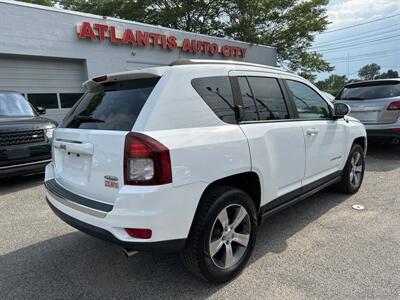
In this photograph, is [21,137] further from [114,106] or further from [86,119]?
[114,106]

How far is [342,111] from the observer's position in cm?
432

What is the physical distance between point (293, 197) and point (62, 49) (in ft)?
35.1

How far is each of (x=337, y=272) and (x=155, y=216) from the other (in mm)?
1774

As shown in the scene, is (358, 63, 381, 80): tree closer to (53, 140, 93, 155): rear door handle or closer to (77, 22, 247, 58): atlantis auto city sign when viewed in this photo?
(77, 22, 247, 58): atlantis auto city sign

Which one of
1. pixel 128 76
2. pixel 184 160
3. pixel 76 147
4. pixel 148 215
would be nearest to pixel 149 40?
pixel 128 76

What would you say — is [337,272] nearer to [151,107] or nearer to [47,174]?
[151,107]

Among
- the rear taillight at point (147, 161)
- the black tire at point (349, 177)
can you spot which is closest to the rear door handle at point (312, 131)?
the black tire at point (349, 177)

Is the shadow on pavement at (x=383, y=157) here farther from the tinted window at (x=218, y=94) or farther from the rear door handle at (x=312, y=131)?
the tinted window at (x=218, y=94)

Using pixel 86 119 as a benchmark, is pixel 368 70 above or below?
above

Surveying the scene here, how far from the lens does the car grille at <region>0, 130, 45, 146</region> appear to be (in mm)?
5809

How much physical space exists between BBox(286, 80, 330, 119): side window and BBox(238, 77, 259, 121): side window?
818 millimetres

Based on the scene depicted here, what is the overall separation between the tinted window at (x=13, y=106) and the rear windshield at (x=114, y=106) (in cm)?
447

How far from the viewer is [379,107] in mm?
7184

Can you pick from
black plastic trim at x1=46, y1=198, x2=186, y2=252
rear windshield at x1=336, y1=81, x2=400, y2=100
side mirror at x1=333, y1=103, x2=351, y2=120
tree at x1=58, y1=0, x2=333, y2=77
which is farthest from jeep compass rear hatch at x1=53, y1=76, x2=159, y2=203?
tree at x1=58, y1=0, x2=333, y2=77
